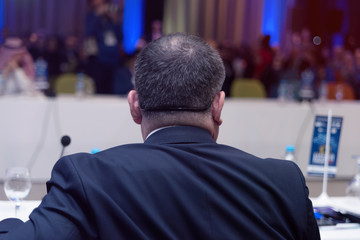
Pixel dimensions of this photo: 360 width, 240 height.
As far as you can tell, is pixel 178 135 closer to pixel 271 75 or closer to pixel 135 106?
pixel 135 106

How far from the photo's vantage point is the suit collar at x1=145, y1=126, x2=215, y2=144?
3.41 feet

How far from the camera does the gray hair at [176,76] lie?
3.47 ft

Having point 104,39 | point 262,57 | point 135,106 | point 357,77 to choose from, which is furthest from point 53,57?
point 135,106

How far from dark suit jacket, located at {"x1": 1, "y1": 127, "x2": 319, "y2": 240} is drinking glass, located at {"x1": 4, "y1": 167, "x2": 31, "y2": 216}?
2.87 ft

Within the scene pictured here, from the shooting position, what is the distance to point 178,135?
1039mm

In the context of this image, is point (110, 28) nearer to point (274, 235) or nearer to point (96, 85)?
point (96, 85)

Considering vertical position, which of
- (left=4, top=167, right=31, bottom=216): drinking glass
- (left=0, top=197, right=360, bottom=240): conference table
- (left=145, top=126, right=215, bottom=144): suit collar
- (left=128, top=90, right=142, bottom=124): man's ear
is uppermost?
(left=128, top=90, right=142, bottom=124): man's ear

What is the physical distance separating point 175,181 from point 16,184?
1.00m

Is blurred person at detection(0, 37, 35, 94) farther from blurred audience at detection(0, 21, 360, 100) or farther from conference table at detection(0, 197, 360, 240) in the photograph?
conference table at detection(0, 197, 360, 240)

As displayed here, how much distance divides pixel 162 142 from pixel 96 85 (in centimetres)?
539

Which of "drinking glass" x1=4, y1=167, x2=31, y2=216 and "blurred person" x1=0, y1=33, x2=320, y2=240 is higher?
"blurred person" x1=0, y1=33, x2=320, y2=240

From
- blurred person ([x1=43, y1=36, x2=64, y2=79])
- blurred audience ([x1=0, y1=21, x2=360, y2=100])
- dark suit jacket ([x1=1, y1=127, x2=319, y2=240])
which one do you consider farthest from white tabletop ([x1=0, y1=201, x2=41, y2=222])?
blurred person ([x1=43, y1=36, x2=64, y2=79])

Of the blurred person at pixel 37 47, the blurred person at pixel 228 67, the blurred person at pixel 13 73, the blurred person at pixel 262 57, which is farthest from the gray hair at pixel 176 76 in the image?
the blurred person at pixel 37 47

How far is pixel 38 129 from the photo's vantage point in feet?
11.5
